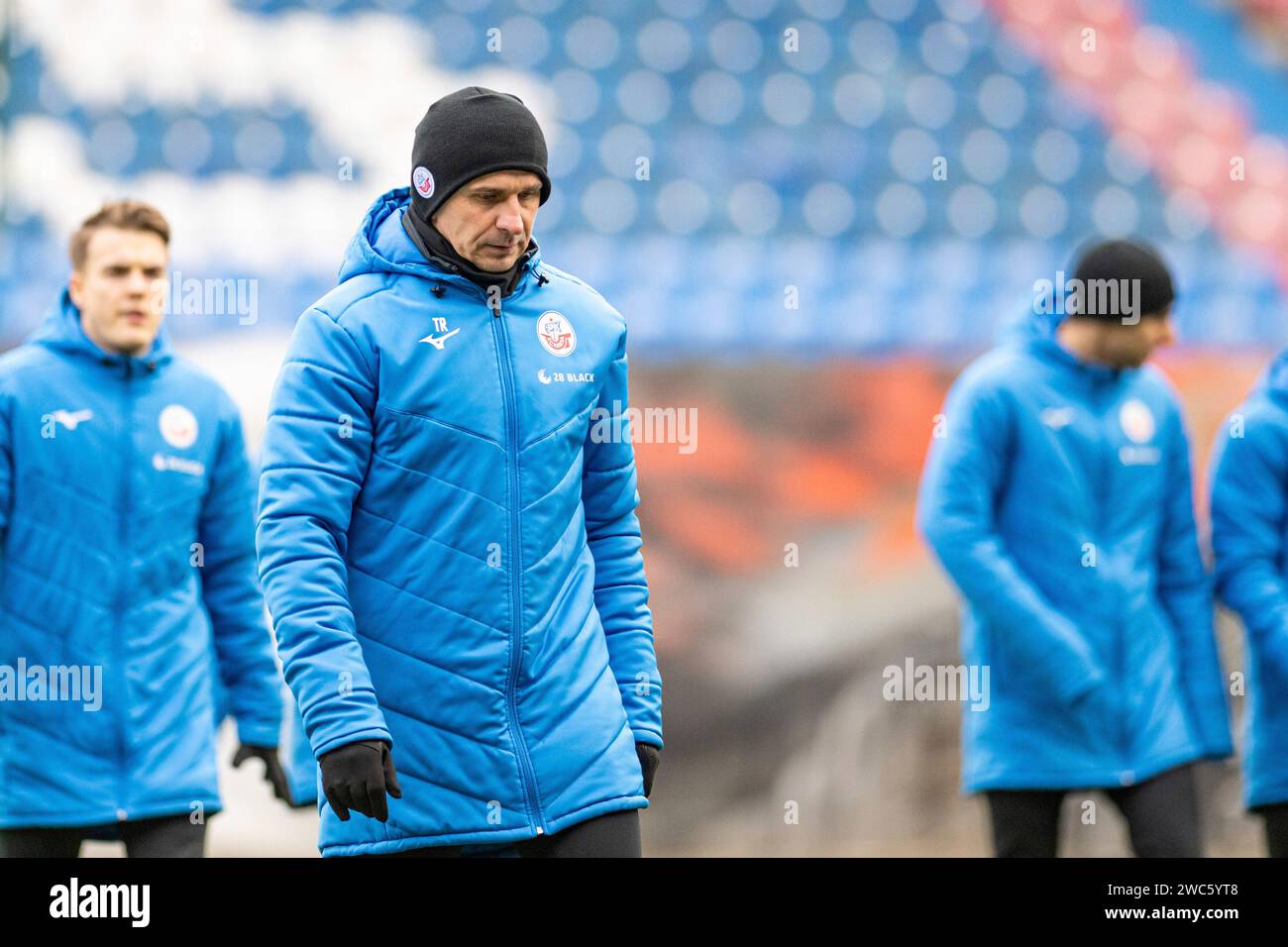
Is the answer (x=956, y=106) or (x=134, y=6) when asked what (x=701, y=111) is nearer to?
(x=956, y=106)

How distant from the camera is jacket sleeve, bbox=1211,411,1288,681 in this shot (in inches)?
194

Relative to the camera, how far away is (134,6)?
8.54 m

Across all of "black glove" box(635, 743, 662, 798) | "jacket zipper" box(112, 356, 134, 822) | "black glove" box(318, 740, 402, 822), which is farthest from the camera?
"jacket zipper" box(112, 356, 134, 822)

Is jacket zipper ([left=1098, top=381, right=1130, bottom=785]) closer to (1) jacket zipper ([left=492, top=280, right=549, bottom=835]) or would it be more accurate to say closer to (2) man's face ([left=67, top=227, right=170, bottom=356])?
(1) jacket zipper ([left=492, top=280, right=549, bottom=835])

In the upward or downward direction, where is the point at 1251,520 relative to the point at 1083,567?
upward

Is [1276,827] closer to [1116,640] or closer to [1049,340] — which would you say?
[1116,640]

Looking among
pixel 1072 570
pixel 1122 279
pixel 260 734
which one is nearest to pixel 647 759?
pixel 260 734

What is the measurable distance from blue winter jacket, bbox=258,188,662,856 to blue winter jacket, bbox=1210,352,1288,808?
2.42 metres

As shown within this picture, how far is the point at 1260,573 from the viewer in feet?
16.2

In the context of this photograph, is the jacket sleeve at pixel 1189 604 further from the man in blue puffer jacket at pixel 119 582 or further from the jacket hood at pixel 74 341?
the jacket hood at pixel 74 341

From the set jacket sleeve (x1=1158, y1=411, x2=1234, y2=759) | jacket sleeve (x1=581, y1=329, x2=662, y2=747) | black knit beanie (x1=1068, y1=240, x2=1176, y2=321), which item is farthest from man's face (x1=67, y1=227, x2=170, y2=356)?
jacket sleeve (x1=1158, y1=411, x2=1234, y2=759)

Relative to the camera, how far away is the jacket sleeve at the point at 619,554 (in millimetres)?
3266

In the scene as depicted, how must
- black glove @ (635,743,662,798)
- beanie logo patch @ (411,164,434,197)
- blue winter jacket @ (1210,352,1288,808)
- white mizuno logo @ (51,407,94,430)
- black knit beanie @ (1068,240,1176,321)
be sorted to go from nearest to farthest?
beanie logo patch @ (411,164,434,197), black glove @ (635,743,662,798), white mizuno logo @ (51,407,94,430), black knit beanie @ (1068,240,1176,321), blue winter jacket @ (1210,352,1288,808)

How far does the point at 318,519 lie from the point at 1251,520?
2976 millimetres
